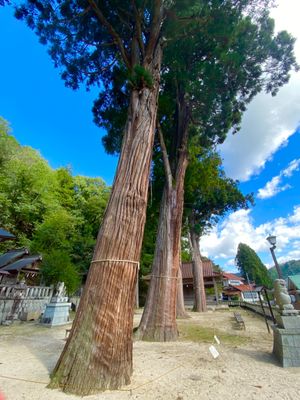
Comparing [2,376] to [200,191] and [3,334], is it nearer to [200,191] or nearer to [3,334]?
[3,334]

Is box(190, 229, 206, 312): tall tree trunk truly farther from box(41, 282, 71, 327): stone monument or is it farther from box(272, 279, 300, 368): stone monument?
box(272, 279, 300, 368): stone monument

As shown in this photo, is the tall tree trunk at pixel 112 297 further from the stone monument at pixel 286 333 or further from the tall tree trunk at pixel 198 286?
the tall tree trunk at pixel 198 286

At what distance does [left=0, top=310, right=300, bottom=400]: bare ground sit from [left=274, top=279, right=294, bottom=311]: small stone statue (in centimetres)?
88

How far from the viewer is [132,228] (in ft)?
10.9

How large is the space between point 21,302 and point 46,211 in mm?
11966

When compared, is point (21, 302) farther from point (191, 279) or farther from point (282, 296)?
point (191, 279)

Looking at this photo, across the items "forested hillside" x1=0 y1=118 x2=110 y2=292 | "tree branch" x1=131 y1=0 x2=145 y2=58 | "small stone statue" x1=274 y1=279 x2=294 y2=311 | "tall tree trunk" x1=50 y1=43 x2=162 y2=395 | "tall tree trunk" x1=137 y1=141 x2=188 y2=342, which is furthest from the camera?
"forested hillside" x1=0 y1=118 x2=110 y2=292

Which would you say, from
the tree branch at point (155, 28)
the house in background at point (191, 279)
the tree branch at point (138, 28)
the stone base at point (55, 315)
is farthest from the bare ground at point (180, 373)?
the house in background at point (191, 279)

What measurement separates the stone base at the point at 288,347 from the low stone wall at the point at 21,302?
8.62 metres

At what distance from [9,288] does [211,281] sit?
18059 mm

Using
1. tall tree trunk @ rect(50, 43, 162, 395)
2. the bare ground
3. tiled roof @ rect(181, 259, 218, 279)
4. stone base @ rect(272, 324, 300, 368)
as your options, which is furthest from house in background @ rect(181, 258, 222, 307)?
tall tree trunk @ rect(50, 43, 162, 395)

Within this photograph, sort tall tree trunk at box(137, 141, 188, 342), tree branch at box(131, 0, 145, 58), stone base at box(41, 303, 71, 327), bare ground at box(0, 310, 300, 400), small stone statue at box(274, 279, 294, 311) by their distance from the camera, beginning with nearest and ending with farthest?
bare ground at box(0, 310, 300, 400)
small stone statue at box(274, 279, 294, 311)
tree branch at box(131, 0, 145, 58)
tall tree trunk at box(137, 141, 188, 342)
stone base at box(41, 303, 71, 327)

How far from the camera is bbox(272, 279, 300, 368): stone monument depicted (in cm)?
333

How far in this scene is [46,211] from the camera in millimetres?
19328
